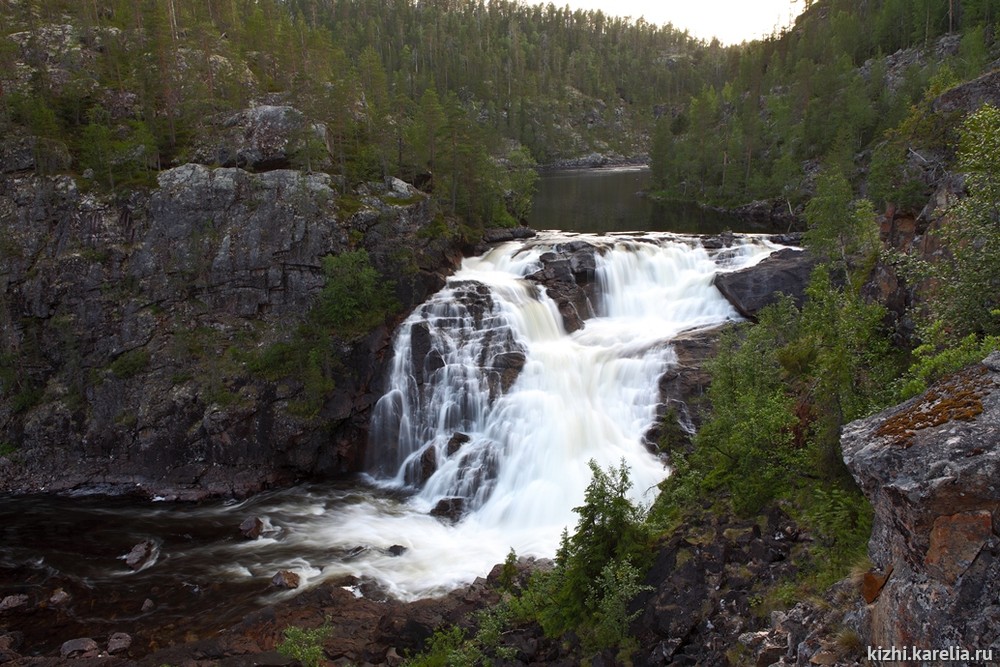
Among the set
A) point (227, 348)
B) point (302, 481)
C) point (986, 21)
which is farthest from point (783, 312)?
point (986, 21)

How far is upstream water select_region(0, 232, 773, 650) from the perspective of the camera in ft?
72.0

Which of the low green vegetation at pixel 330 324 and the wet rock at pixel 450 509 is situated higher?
the low green vegetation at pixel 330 324

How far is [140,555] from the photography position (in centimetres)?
2342

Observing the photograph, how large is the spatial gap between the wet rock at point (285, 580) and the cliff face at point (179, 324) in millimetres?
9306

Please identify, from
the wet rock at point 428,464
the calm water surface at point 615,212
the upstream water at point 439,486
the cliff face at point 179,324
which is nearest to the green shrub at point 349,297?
the cliff face at point 179,324

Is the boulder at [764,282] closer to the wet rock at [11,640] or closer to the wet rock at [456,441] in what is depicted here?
the wet rock at [456,441]

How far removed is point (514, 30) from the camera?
610 ft

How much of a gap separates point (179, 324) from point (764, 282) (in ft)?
111

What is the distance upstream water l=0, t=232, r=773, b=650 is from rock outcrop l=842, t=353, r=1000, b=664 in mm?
15897

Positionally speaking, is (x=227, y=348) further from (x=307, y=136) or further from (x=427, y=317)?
(x=307, y=136)

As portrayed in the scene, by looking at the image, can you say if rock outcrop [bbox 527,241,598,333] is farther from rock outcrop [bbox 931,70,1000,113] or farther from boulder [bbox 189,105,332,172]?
rock outcrop [bbox 931,70,1000,113]

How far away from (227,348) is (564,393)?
19004 millimetres

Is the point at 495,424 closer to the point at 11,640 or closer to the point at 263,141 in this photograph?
the point at 11,640

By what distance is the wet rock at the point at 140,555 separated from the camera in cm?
2306
